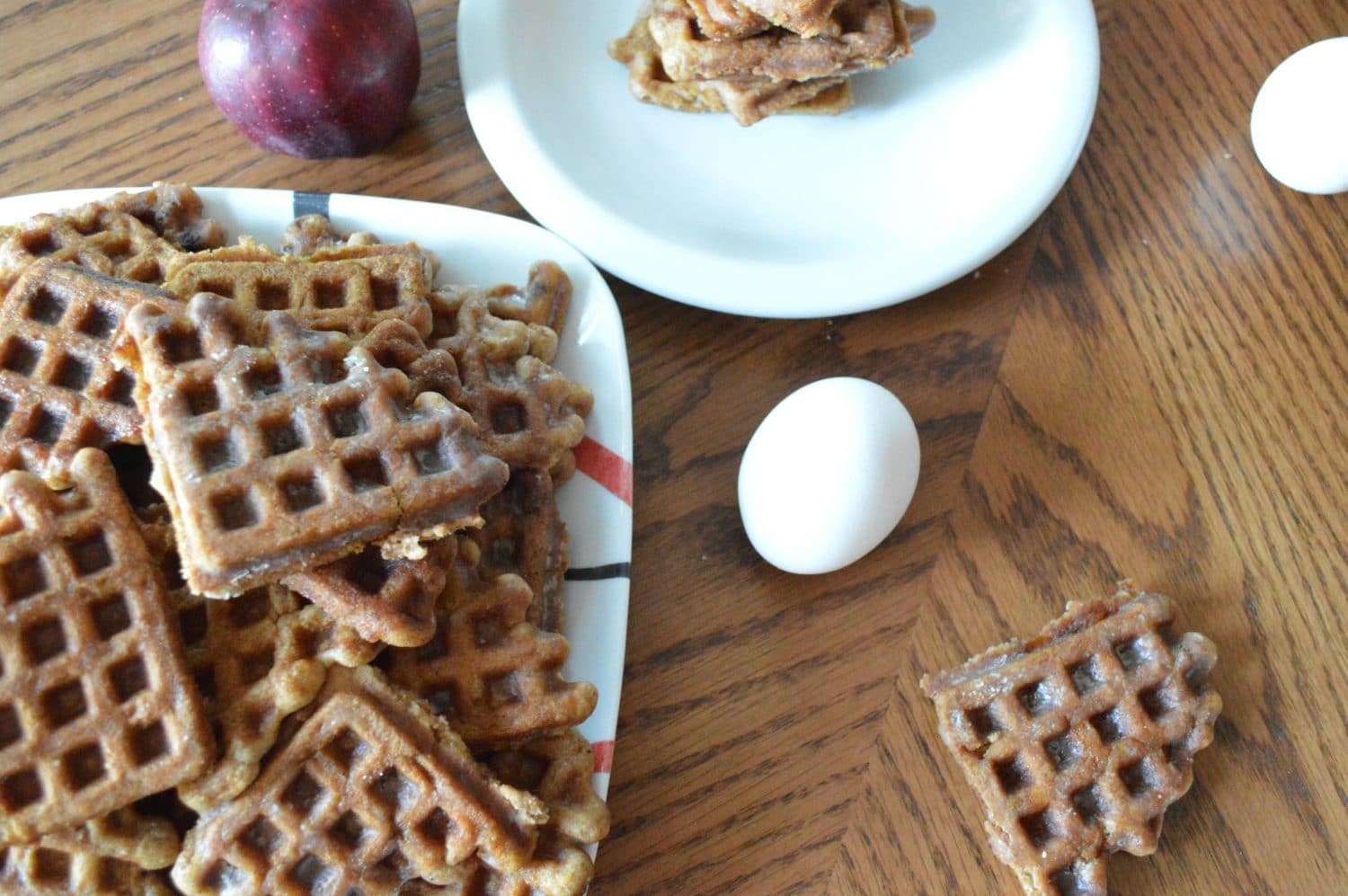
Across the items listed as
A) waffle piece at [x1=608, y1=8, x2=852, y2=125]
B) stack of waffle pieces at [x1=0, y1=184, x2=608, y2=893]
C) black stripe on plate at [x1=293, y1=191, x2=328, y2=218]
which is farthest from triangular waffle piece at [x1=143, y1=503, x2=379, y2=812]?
waffle piece at [x1=608, y1=8, x2=852, y2=125]

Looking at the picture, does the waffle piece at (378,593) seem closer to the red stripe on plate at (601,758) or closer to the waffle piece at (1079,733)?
the red stripe on plate at (601,758)

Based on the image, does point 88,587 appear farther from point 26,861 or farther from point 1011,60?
point 1011,60

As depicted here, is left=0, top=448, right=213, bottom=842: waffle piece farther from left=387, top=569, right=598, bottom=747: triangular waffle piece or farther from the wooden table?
the wooden table

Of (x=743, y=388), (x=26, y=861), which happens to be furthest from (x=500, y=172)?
(x=26, y=861)

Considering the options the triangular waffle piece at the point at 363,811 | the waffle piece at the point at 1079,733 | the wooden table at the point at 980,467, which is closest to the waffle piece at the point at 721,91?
the wooden table at the point at 980,467

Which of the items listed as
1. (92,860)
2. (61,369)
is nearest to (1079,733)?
(92,860)
